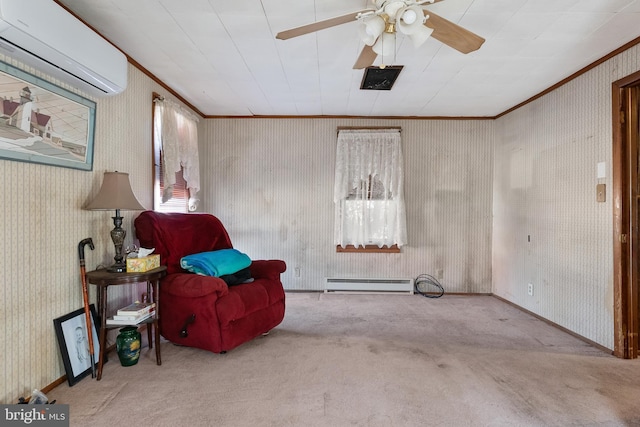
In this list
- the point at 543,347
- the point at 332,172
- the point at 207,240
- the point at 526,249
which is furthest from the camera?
the point at 332,172

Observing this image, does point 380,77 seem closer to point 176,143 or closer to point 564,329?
point 176,143

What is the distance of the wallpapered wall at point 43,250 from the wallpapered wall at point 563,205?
3903mm

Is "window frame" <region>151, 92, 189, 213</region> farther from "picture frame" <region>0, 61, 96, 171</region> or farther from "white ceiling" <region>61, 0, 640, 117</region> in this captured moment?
"picture frame" <region>0, 61, 96, 171</region>

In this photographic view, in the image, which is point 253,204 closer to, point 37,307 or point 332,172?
point 332,172

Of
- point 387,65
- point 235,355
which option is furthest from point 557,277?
point 235,355

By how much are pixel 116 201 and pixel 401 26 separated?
2.00 m

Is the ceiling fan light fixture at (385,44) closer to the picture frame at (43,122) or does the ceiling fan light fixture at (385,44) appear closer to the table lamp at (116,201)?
the table lamp at (116,201)

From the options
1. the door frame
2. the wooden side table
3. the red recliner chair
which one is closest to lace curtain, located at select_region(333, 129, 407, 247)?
the red recliner chair

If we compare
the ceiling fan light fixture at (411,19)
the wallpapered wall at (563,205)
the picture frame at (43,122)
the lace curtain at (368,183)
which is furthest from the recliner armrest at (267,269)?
the wallpapered wall at (563,205)

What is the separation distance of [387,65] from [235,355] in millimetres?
2640

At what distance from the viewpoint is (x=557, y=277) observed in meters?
3.01

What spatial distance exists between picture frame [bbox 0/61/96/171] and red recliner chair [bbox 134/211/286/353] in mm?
704

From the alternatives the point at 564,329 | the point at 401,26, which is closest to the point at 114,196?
the point at 401,26

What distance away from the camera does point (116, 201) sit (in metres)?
2.04
